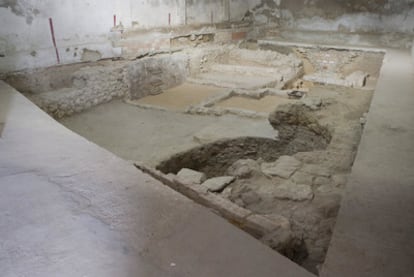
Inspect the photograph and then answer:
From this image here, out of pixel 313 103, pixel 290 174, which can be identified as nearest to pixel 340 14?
pixel 313 103

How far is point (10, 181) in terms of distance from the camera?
6.77ft

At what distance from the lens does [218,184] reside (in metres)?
3.24

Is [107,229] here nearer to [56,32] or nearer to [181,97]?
[56,32]

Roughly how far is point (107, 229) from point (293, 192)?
6.17ft

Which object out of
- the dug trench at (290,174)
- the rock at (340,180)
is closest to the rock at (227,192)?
the dug trench at (290,174)

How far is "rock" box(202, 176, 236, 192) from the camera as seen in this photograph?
3176mm

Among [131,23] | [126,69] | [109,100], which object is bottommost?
[109,100]

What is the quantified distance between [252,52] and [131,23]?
13.5ft

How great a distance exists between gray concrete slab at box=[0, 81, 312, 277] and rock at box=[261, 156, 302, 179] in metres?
1.69

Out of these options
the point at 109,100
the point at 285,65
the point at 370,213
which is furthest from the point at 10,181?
the point at 285,65

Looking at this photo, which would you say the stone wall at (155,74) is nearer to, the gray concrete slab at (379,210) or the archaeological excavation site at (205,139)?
the archaeological excavation site at (205,139)

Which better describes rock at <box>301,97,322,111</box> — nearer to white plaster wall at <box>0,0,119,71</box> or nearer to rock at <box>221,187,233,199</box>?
rock at <box>221,187,233,199</box>

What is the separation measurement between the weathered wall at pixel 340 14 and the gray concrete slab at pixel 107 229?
11.0 m

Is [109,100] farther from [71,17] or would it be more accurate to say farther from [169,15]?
[169,15]
